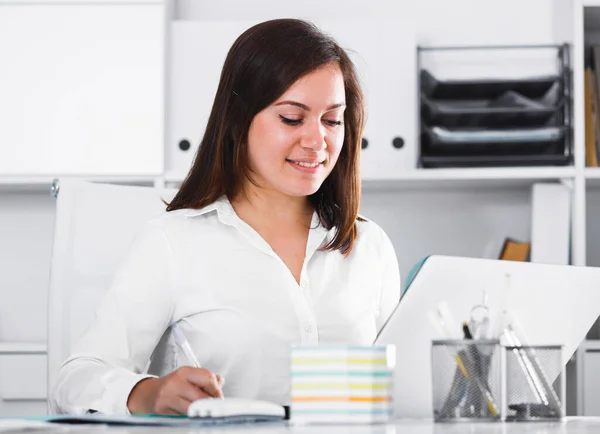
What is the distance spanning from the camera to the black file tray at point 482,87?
2443 millimetres

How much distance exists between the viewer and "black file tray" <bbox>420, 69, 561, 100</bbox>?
2443 millimetres

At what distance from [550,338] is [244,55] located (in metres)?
0.70

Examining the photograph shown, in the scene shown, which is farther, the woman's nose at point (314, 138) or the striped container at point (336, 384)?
the woman's nose at point (314, 138)

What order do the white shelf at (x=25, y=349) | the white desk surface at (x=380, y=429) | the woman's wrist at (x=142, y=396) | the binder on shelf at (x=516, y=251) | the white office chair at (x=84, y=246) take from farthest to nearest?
the binder on shelf at (x=516, y=251) < the white shelf at (x=25, y=349) < the white office chair at (x=84, y=246) < the woman's wrist at (x=142, y=396) < the white desk surface at (x=380, y=429)

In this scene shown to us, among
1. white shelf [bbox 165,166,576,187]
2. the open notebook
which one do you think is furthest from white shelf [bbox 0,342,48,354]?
the open notebook

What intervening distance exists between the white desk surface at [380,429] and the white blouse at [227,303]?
0.50 meters

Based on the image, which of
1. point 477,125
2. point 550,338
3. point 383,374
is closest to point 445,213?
point 477,125

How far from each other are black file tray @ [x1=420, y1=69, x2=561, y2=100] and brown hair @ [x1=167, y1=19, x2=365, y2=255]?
821mm

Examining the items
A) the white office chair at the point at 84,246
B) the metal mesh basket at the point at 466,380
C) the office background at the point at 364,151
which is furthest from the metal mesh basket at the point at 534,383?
the office background at the point at 364,151

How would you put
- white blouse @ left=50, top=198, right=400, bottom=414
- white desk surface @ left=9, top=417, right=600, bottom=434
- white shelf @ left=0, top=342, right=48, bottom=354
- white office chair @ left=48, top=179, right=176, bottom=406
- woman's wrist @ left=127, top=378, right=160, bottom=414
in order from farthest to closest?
1. white shelf @ left=0, top=342, right=48, bottom=354
2. white office chair @ left=48, top=179, right=176, bottom=406
3. white blouse @ left=50, top=198, right=400, bottom=414
4. woman's wrist @ left=127, top=378, right=160, bottom=414
5. white desk surface @ left=9, top=417, right=600, bottom=434

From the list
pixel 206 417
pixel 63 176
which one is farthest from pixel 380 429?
pixel 63 176

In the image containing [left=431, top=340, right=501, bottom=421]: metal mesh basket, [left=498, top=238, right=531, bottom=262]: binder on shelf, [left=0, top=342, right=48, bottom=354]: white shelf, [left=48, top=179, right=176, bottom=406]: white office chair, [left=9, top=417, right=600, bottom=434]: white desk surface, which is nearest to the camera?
[left=9, top=417, right=600, bottom=434]: white desk surface

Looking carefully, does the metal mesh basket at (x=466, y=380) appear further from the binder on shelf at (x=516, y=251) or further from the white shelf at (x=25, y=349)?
the white shelf at (x=25, y=349)

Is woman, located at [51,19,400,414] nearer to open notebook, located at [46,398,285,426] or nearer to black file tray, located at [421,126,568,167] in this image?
open notebook, located at [46,398,285,426]
